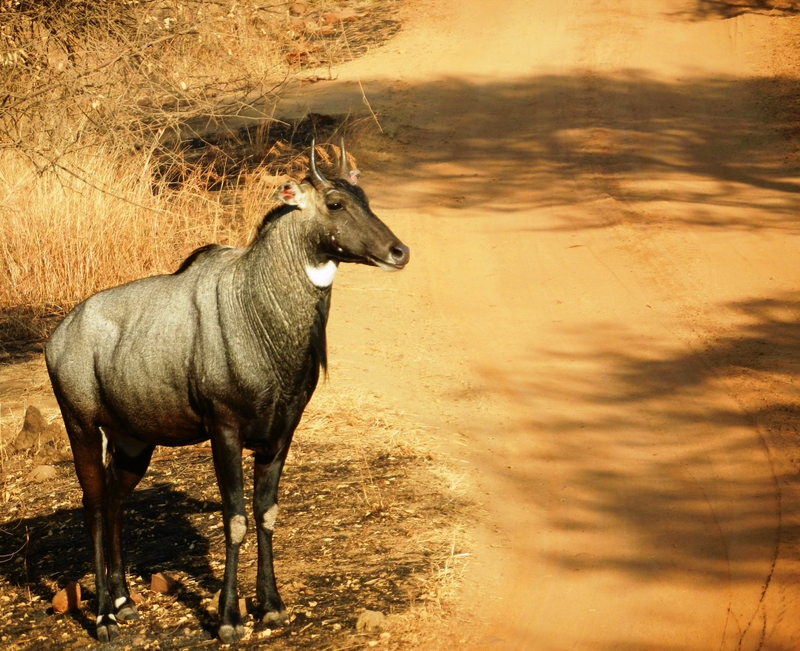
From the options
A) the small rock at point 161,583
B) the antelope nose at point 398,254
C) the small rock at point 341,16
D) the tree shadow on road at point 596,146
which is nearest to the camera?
the antelope nose at point 398,254

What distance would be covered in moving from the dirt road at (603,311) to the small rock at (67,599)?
7.68ft

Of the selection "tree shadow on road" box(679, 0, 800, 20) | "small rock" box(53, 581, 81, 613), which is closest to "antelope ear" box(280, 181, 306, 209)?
"small rock" box(53, 581, 81, 613)

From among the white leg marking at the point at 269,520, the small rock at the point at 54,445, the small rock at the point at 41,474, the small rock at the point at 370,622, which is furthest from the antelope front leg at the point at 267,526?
the small rock at the point at 54,445

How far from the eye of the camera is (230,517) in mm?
5383

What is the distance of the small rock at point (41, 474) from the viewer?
8023 mm

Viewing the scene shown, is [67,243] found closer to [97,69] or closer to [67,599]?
[97,69]

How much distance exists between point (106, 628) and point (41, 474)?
274cm

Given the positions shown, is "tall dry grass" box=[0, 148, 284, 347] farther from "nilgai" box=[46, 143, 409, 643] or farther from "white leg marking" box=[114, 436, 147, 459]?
"nilgai" box=[46, 143, 409, 643]

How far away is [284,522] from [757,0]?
62.9 ft

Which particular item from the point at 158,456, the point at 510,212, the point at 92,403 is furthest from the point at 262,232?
the point at 510,212

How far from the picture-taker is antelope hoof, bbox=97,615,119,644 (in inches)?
222

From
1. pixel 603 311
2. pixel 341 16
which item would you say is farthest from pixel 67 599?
pixel 341 16

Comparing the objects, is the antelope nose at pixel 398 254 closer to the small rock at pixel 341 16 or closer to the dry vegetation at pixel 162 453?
the dry vegetation at pixel 162 453

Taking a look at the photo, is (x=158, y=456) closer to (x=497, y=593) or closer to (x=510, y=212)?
(x=497, y=593)
